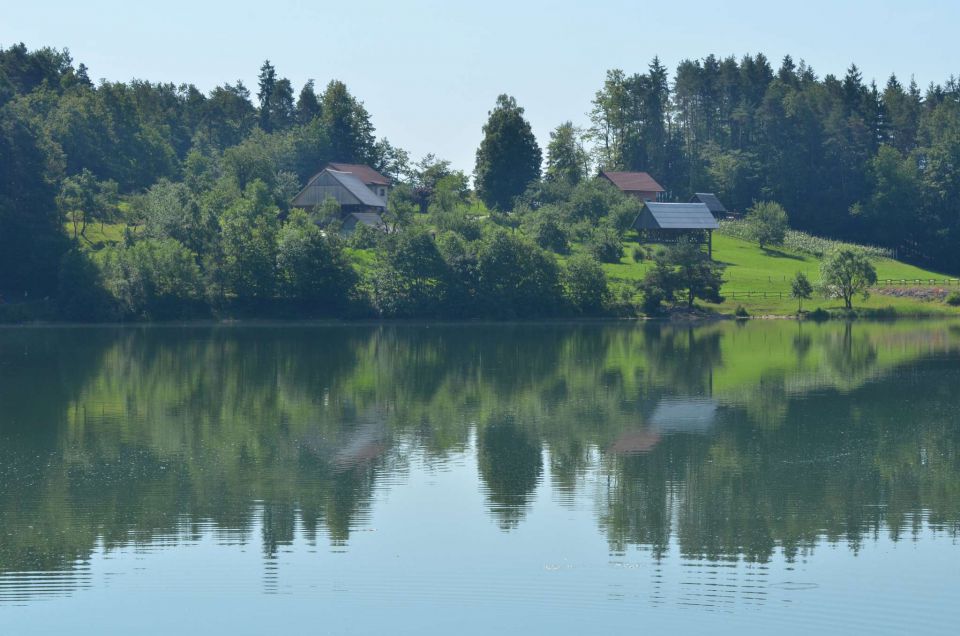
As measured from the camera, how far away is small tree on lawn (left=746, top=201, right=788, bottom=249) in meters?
121

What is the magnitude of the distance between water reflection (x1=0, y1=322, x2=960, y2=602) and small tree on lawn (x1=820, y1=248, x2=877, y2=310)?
25.2m

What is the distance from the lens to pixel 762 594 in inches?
850

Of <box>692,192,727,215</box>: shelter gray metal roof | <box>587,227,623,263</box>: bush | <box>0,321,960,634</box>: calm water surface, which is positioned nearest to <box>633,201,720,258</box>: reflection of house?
<box>587,227,623,263</box>: bush

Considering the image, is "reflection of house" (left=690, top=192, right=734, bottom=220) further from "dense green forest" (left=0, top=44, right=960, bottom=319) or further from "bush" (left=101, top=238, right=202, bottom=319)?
"bush" (left=101, top=238, right=202, bottom=319)

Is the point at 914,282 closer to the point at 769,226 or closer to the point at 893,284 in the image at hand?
the point at 893,284

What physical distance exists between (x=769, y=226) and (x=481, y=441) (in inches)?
3463

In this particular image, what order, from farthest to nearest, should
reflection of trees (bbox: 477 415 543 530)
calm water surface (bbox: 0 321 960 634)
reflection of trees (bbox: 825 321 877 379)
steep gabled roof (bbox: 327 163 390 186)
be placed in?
steep gabled roof (bbox: 327 163 390 186) < reflection of trees (bbox: 825 321 877 379) < reflection of trees (bbox: 477 415 543 530) < calm water surface (bbox: 0 321 960 634)

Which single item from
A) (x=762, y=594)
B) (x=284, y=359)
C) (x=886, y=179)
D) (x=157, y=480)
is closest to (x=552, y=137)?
(x=886, y=179)

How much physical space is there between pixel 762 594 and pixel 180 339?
61.4 meters

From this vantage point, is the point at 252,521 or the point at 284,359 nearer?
the point at 252,521

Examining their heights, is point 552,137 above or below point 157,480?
above

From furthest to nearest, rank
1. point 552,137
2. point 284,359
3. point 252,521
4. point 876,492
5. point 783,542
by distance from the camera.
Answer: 1. point 552,137
2. point 284,359
3. point 876,492
4. point 252,521
5. point 783,542

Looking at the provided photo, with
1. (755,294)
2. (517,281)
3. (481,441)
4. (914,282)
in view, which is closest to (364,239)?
(517,281)

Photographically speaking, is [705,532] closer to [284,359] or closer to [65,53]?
[284,359]
